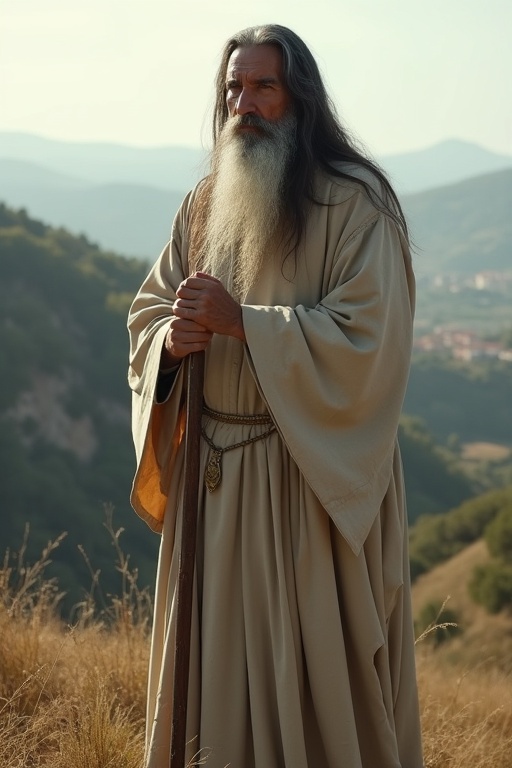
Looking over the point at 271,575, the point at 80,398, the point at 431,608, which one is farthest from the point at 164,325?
the point at 80,398

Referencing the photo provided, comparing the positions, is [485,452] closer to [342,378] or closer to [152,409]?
[152,409]

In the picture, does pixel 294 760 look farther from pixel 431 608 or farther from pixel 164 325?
pixel 431 608

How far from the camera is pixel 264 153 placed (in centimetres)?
338

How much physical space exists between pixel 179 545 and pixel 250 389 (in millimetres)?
483

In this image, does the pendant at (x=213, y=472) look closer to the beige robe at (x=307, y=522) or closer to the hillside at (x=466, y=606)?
the beige robe at (x=307, y=522)

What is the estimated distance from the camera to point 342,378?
3168mm

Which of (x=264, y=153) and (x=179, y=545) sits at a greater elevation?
(x=264, y=153)

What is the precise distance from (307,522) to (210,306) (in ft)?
2.12

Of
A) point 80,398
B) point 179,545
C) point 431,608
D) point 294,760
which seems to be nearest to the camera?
point 294,760

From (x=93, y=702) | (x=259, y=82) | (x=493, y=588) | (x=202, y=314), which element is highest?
(x=259, y=82)

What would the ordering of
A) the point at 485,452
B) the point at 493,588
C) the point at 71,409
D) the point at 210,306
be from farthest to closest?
the point at 485,452
the point at 71,409
the point at 493,588
the point at 210,306

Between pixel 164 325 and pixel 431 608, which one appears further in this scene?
pixel 431 608

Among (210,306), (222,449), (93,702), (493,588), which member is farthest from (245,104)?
(493,588)

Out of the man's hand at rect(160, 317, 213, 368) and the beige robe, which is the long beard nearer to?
the beige robe
